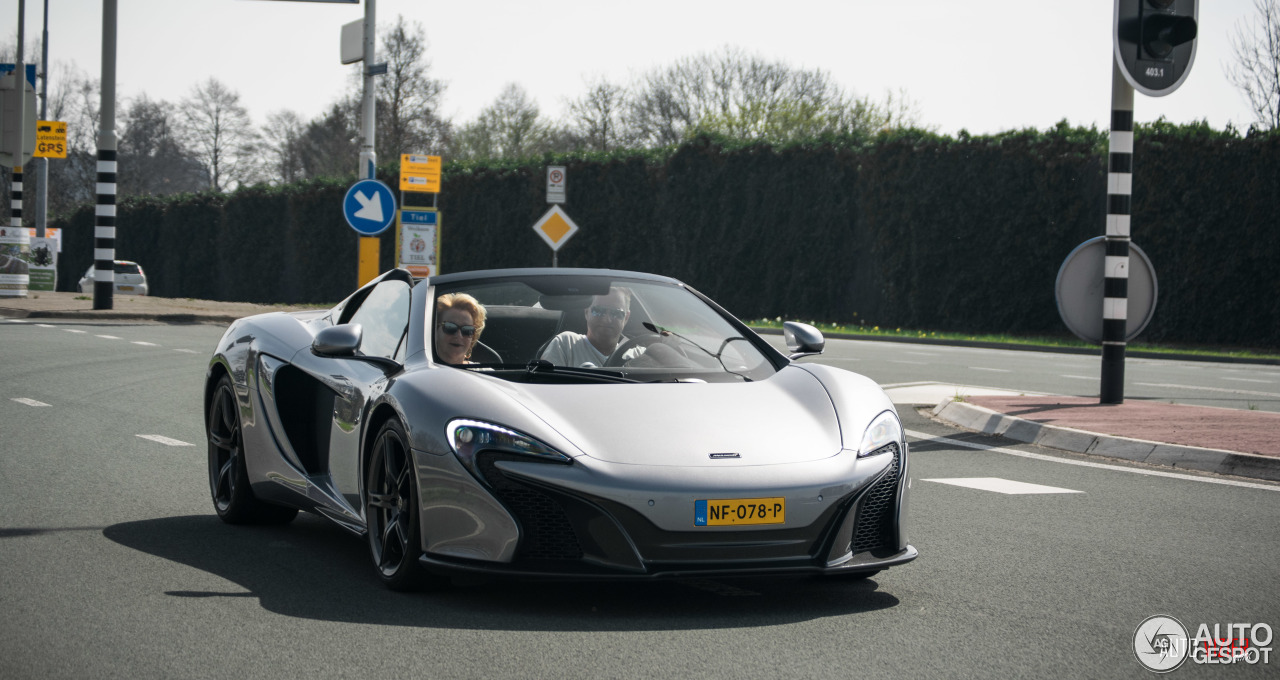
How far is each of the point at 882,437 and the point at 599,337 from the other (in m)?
1.39

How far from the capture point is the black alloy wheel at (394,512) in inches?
201

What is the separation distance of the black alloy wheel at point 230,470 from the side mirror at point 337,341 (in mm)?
1387

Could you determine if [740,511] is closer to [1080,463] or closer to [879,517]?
[879,517]

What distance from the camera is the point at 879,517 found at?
5.17 m

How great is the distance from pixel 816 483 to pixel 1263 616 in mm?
1668

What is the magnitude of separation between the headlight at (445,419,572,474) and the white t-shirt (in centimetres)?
99

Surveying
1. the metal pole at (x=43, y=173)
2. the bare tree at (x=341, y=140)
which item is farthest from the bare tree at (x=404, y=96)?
the metal pole at (x=43, y=173)

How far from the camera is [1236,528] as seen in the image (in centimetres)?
698

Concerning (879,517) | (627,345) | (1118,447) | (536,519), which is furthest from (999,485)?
(536,519)

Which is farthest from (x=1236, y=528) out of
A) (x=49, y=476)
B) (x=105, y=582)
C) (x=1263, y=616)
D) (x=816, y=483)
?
(x=49, y=476)

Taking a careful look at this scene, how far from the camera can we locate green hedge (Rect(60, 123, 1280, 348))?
86.0 feet

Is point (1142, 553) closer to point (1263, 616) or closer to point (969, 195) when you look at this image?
point (1263, 616)

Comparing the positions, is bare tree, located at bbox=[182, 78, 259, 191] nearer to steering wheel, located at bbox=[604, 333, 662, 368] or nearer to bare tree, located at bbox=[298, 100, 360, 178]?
bare tree, located at bbox=[298, 100, 360, 178]
